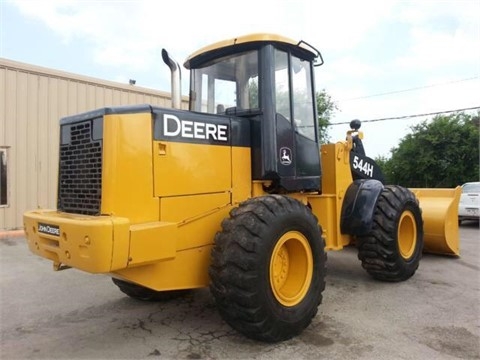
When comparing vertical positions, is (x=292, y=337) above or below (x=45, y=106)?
below

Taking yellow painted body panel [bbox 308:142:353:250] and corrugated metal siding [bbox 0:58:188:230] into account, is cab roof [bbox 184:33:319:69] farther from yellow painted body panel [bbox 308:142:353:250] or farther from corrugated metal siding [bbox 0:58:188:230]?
corrugated metal siding [bbox 0:58:188:230]

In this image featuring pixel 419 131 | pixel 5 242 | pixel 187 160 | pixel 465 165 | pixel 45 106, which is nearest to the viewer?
pixel 187 160

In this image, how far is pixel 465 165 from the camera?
21219mm

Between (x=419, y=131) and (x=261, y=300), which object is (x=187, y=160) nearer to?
(x=261, y=300)

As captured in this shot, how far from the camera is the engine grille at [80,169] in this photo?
3.77m

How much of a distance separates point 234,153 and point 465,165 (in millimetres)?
19775

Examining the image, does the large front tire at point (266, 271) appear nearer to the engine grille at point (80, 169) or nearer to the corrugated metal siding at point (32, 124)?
the engine grille at point (80, 169)

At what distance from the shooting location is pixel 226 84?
16.6ft

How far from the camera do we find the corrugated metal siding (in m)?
11.2

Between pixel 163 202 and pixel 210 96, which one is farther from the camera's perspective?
pixel 210 96

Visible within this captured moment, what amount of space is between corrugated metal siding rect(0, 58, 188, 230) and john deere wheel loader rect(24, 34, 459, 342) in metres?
7.48

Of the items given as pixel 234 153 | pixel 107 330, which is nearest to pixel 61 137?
pixel 234 153

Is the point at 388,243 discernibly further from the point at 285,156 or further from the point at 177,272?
the point at 177,272

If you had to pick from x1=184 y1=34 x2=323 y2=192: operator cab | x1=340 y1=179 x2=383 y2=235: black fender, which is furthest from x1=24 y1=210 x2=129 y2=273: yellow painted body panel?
x1=340 y1=179 x2=383 y2=235: black fender
